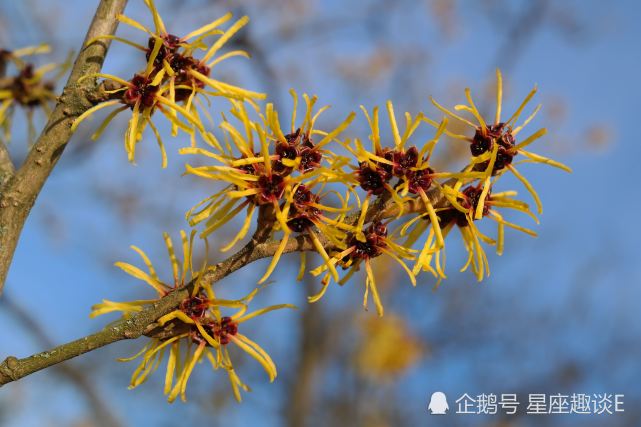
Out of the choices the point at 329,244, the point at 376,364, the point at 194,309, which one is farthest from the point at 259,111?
the point at 376,364

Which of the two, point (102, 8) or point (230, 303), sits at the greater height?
point (102, 8)

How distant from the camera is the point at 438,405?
2.80 metres

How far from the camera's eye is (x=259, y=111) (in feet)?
3.85

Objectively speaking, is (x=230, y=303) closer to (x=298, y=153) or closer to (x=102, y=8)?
(x=298, y=153)

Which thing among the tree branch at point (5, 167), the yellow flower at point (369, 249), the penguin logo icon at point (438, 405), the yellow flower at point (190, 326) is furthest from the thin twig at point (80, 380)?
the yellow flower at point (369, 249)

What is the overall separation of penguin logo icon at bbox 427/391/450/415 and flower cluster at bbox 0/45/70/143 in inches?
76.7

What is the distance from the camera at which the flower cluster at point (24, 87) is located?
172cm

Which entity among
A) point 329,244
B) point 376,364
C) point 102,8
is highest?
point 376,364

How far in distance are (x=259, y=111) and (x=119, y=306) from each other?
45 cm

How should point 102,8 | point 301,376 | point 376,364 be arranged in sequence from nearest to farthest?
point 102,8, point 301,376, point 376,364

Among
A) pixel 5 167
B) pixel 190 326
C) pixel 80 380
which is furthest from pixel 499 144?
pixel 80 380

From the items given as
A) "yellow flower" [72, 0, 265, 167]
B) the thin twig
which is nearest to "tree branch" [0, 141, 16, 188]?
"yellow flower" [72, 0, 265, 167]

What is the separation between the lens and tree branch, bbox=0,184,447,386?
1.10 meters

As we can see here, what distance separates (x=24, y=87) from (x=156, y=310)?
38.3 inches
